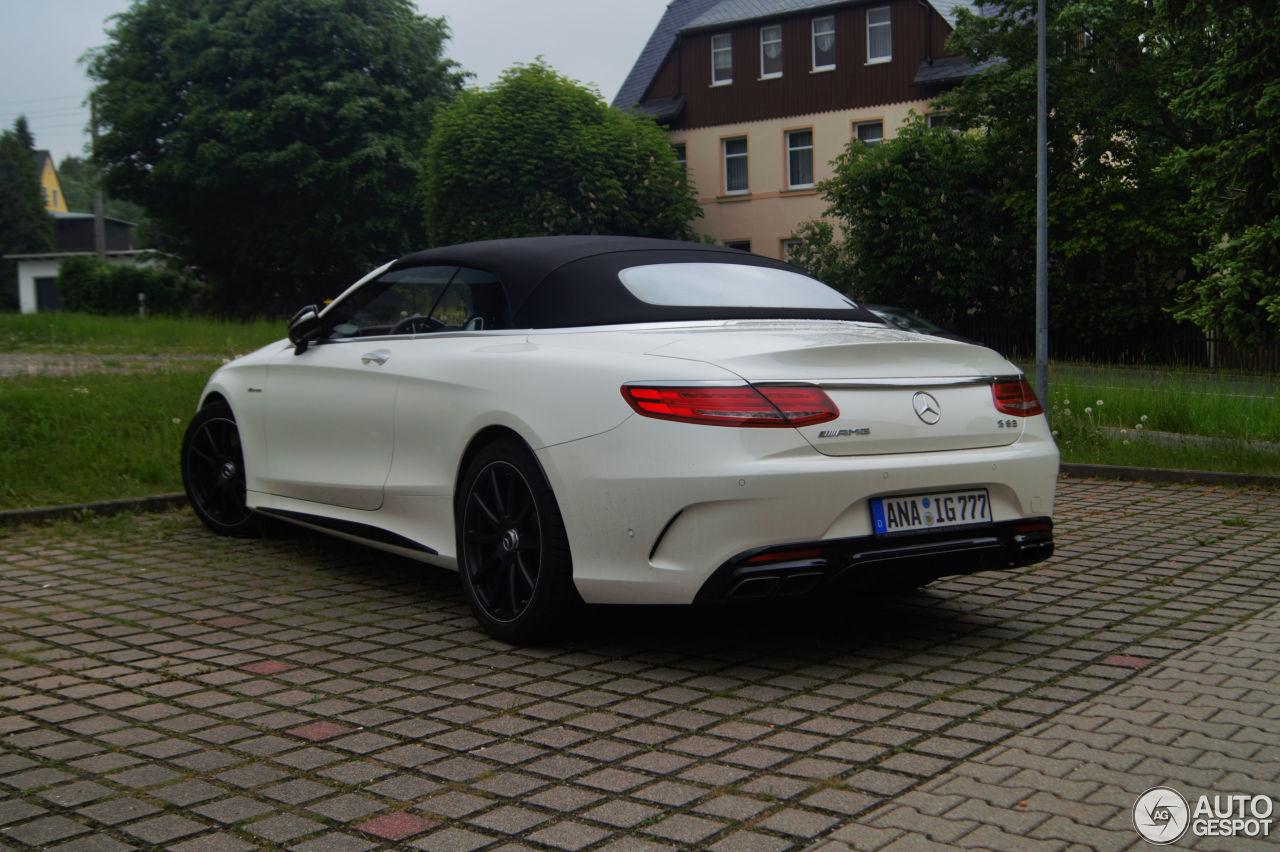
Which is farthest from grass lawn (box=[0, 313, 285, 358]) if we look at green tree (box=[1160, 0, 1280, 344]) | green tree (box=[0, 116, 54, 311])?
green tree (box=[0, 116, 54, 311])

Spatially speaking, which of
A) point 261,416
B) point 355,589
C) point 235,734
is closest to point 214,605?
point 355,589

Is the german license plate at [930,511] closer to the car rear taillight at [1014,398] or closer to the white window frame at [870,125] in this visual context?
the car rear taillight at [1014,398]

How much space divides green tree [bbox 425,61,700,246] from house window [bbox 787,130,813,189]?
398 centimetres

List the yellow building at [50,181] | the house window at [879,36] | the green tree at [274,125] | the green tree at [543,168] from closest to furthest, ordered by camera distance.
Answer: the house window at [879,36], the green tree at [543,168], the green tree at [274,125], the yellow building at [50,181]

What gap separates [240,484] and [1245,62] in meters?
16.3

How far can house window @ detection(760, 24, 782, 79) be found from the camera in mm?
45188

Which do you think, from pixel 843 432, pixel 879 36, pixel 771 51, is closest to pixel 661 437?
pixel 843 432

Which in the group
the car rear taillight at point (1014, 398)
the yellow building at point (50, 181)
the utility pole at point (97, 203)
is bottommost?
the car rear taillight at point (1014, 398)

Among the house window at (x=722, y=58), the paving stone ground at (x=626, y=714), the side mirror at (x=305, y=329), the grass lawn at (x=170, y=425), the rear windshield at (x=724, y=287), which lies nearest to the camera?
the paving stone ground at (x=626, y=714)

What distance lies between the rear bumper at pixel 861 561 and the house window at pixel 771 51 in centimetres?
4256

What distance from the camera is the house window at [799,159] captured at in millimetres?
45719

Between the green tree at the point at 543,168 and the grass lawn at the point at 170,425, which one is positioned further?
the green tree at the point at 543,168

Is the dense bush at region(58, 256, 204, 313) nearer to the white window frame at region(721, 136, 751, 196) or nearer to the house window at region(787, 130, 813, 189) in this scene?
the white window frame at region(721, 136, 751, 196)

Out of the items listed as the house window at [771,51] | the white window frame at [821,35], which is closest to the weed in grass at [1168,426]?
the white window frame at [821,35]
